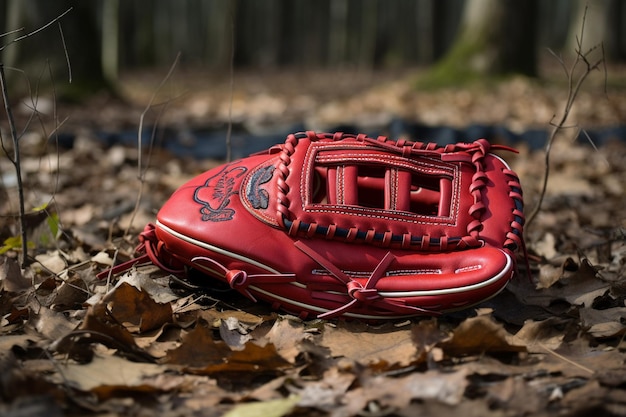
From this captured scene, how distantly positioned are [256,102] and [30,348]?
8.96 metres

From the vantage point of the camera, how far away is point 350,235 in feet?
7.11

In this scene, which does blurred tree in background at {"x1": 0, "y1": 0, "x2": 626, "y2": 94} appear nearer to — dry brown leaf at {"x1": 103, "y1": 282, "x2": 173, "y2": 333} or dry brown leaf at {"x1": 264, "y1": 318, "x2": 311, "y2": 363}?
Result: dry brown leaf at {"x1": 103, "y1": 282, "x2": 173, "y2": 333}

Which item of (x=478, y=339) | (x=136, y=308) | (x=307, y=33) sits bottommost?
(x=307, y=33)

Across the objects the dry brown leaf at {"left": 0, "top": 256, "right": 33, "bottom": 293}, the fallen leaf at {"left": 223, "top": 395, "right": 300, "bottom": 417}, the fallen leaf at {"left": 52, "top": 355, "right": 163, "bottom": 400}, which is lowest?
the dry brown leaf at {"left": 0, "top": 256, "right": 33, "bottom": 293}

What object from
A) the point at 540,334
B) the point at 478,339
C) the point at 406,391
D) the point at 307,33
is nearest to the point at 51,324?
the point at 406,391

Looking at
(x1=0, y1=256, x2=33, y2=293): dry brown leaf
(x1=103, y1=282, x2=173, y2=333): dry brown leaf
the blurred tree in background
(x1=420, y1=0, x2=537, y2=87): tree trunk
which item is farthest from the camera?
(x1=420, y1=0, x2=537, y2=87): tree trunk

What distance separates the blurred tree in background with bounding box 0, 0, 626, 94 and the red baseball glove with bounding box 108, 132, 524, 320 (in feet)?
3.04

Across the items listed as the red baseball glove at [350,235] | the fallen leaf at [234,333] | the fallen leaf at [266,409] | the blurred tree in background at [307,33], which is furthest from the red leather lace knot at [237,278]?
the blurred tree in background at [307,33]

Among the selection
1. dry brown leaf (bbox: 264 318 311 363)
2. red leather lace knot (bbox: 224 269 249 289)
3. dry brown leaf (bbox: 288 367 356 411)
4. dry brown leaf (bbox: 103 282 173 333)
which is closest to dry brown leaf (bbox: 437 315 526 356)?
dry brown leaf (bbox: 288 367 356 411)

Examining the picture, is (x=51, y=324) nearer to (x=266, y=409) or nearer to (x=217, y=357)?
(x=217, y=357)

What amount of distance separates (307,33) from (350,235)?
35.0 m

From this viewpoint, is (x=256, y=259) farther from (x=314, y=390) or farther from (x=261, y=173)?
(x=314, y=390)

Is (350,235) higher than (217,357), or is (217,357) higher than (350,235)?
(350,235)

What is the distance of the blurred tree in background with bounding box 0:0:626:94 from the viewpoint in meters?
8.80
